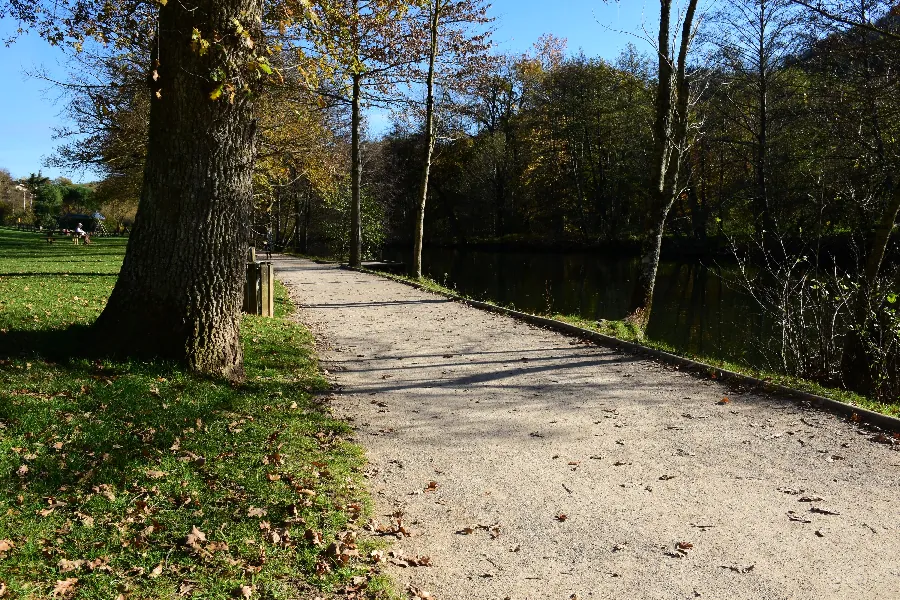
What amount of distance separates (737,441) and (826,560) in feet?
7.02

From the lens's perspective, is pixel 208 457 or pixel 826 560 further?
pixel 208 457

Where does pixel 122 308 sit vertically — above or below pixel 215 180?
below

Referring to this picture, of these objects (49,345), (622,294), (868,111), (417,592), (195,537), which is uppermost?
(868,111)

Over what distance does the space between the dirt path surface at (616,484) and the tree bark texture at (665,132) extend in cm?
420

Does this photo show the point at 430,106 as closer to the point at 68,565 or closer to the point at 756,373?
the point at 756,373

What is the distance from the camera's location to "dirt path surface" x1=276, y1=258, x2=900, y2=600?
3619 mm

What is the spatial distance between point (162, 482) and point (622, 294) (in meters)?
20.2

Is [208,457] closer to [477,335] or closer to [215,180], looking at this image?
[215,180]

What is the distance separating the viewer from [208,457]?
191 inches

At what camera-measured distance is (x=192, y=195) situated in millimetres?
6531

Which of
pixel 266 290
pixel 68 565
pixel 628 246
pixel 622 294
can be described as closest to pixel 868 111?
pixel 622 294

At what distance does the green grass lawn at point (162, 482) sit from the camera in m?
3.32

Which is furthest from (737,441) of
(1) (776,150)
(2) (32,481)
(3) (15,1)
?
(1) (776,150)

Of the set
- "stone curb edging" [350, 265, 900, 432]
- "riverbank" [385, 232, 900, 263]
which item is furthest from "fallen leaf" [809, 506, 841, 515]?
"riverbank" [385, 232, 900, 263]
